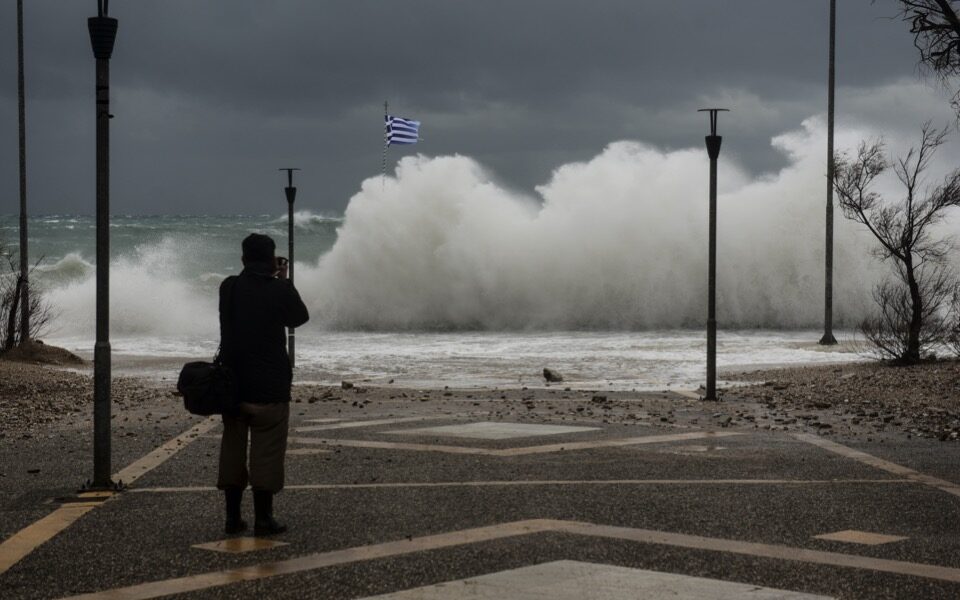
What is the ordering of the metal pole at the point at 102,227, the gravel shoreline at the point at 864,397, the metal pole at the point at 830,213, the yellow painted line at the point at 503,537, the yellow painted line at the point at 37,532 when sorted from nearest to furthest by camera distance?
the yellow painted line at the point at 503,537, the yellow painted line at the point at 37,532, the metal pole at the point at 102,227, the gravel shoreline at the point at 864,397, the metal pole at the point at 830,213

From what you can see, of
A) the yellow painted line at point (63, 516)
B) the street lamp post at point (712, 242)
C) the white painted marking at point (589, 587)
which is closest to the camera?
the white painted marking at point (589, 587)

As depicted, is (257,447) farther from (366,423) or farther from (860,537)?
(366,423)

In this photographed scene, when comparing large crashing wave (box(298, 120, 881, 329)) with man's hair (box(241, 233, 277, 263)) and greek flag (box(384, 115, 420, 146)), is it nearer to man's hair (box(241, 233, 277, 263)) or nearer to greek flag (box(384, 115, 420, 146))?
greek flag (box(384, 115, 420, 146))

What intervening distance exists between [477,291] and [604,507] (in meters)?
44.1

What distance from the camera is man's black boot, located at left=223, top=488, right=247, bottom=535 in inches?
341

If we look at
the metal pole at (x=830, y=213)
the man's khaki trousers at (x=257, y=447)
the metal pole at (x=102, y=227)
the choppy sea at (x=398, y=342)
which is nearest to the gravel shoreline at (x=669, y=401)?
the choppy sea at (x=398, y=342)

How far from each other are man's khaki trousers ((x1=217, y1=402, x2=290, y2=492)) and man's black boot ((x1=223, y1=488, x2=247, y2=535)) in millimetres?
52

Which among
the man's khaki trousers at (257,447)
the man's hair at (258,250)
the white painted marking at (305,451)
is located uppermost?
the man's hair at (258,250)

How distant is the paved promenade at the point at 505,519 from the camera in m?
7.11

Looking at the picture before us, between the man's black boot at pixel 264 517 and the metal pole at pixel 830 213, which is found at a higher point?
the metal pole at pixel 830 213

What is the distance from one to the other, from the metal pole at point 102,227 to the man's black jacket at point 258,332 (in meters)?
2.23

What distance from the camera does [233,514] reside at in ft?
28.5

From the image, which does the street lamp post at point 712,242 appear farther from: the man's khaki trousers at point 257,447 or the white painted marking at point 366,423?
the man's khaki trousers at point 257,447

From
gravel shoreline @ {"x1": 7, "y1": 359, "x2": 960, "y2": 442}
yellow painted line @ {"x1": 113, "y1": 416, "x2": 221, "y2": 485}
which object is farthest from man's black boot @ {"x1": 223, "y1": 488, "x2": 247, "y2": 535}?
gravel shoreline @ {"x1": 7, "y1": 359, "x2": 960, "y2": 442}
